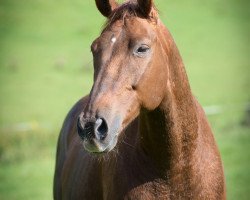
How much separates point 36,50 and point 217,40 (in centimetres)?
856

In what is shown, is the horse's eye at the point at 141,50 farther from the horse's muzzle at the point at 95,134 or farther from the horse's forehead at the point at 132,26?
the horse's muzzle at the point at 95,134

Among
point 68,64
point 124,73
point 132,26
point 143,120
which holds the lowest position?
point 143,120

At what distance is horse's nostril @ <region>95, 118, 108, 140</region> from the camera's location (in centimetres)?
359

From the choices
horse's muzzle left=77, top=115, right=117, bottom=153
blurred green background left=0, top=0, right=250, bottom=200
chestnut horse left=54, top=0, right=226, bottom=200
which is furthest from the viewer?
blurred green background left=0, top=0, right=250, bottom=200

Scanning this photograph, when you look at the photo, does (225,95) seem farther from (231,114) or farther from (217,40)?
(217,40)

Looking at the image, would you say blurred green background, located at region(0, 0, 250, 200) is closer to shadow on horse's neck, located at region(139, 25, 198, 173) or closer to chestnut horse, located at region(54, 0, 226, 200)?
chestnut horse, located at region(54, 0, 226, 200)

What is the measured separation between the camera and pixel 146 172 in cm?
428

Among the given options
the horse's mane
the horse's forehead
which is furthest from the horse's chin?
the horse's mane

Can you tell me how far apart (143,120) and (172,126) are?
0.22 m

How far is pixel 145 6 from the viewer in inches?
161

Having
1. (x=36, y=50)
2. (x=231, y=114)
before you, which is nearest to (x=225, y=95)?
(x=231, y=114)

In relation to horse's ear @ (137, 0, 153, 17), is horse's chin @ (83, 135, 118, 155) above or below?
below

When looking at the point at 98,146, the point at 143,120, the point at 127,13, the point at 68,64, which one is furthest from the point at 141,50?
the point at 68,64

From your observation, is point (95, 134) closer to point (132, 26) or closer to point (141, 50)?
point (141, 50)
